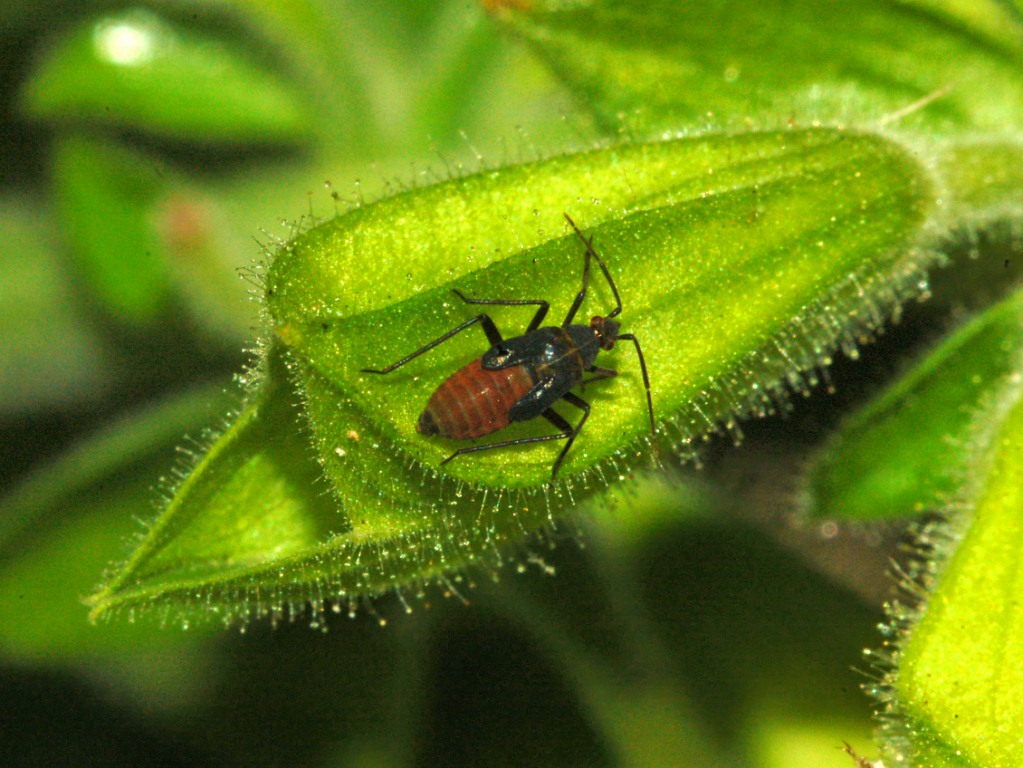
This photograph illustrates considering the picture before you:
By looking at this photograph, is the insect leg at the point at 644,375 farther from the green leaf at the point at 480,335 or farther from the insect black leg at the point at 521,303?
the insect black leg at the point at 521,303

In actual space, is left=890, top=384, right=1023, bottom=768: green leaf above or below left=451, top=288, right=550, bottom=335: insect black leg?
below

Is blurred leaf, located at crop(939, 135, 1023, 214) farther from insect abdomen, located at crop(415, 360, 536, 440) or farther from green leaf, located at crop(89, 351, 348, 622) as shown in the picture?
green leaf, located at crop(89, 351, 348, 622)

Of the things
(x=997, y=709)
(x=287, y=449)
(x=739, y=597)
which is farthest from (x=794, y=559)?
(x=287, y=449)

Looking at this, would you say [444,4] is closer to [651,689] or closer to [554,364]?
[554,364]

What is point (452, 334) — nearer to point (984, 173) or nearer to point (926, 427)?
point (926, 427)

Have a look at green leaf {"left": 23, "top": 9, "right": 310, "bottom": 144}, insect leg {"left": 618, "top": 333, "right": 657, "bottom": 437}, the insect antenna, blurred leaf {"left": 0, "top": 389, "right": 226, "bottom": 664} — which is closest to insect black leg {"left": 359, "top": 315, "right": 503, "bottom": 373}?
the insect antenna

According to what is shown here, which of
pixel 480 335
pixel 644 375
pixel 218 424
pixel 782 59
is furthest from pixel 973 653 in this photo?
pixel 218 424

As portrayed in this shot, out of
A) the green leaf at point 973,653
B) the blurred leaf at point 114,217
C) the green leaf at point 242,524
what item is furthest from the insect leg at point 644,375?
the blurred leaf at point 114,217
